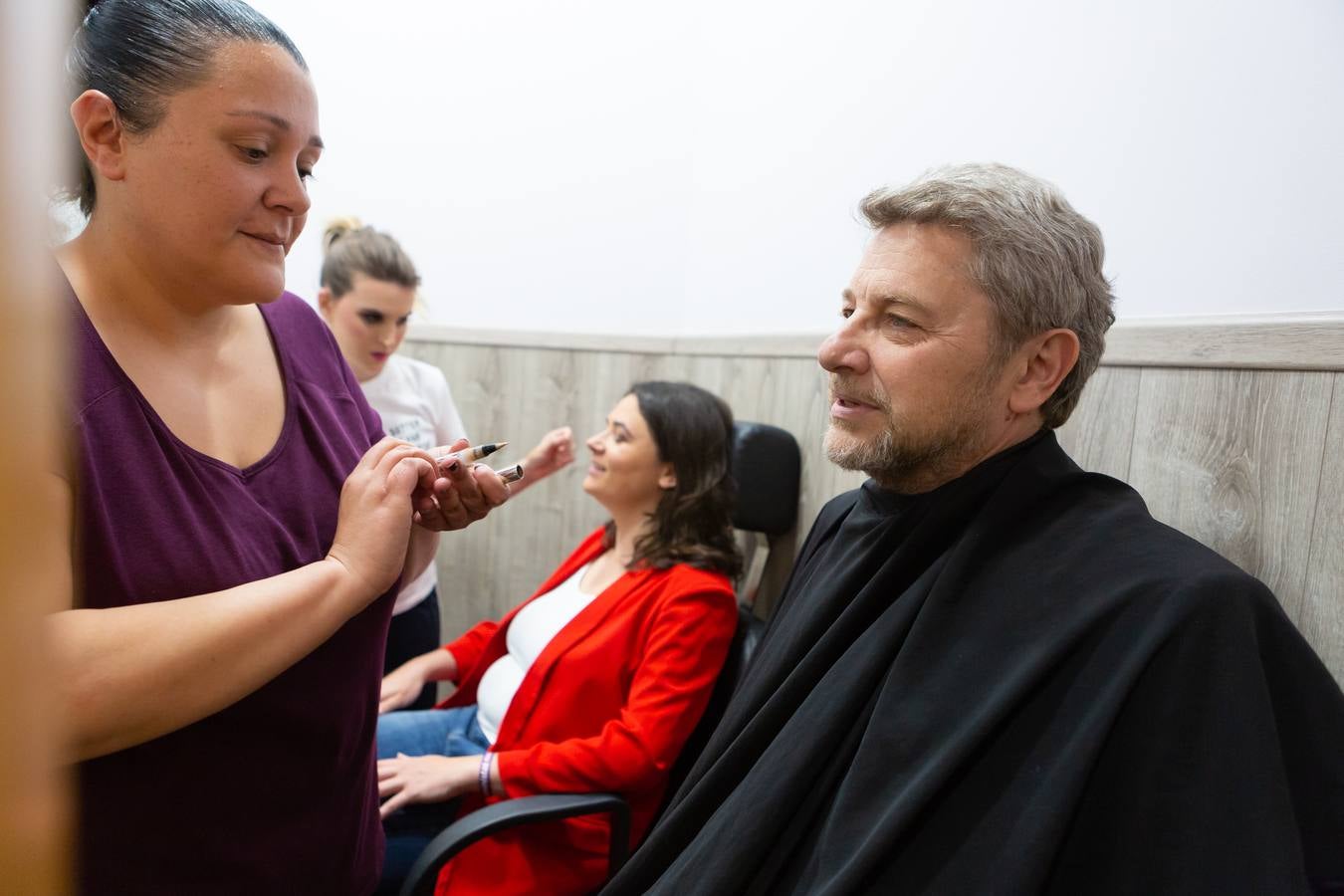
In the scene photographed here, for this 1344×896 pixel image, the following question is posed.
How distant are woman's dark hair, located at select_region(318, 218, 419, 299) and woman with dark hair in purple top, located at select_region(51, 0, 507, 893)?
1.46 metres

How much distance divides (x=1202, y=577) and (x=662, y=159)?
113 inches

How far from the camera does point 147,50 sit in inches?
37.3

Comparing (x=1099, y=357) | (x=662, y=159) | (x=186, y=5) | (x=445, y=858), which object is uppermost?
(x=662, y=159)

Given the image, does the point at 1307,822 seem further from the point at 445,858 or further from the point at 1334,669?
the point at 445,858

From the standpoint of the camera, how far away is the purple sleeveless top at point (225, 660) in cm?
91

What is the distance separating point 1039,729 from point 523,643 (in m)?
1.39

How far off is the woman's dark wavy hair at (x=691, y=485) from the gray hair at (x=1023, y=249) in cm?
98

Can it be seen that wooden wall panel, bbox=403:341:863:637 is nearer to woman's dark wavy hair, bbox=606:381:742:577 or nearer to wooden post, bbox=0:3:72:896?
woman's dark wavy hair, bbox=606:381:742:577

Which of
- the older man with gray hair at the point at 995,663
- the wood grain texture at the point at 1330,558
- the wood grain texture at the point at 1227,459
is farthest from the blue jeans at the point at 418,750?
the wood grain texture at the point at 1330,558

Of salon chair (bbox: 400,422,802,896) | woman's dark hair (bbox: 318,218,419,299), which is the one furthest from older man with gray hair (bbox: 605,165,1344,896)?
woman's dark hair (bbox: 318,218,419,299)

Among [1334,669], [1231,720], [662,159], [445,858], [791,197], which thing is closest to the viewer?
[1231,720]

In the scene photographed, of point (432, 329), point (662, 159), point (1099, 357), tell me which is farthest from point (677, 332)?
point (1099, 357)

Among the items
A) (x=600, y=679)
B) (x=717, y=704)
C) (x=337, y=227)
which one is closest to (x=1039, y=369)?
(x=717, y=704)

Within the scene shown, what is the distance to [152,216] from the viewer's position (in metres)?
0.96
